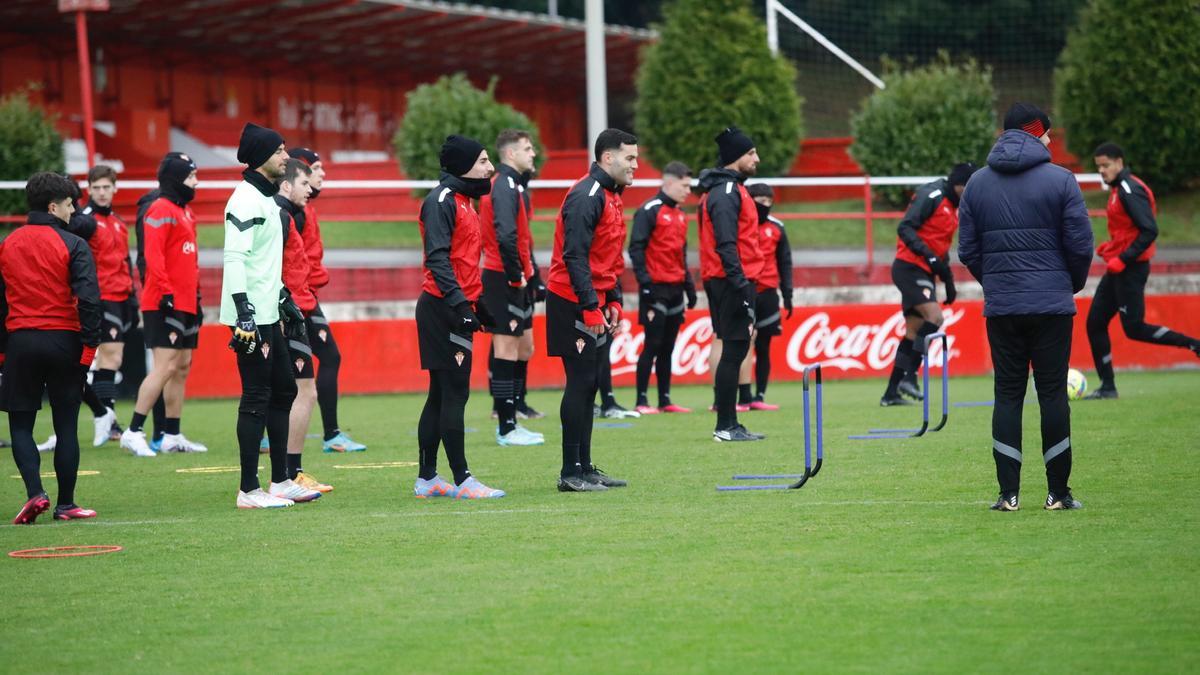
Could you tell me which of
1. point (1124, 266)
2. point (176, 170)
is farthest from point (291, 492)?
point (1124, 266)

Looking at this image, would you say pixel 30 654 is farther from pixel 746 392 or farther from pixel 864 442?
pixel 746 392

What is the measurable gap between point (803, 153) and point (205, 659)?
28.3 m

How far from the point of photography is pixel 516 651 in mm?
5430

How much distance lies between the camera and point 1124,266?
14.1 m

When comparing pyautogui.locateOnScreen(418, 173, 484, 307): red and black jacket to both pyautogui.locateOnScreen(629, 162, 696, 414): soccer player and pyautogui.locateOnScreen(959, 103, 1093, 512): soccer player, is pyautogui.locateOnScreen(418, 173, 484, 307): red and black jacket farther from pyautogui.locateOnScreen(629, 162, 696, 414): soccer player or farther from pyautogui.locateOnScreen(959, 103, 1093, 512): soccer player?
pyautogui.locateOnScreen(629, 162, 696, 414): soccer player

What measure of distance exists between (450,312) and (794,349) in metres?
10.3

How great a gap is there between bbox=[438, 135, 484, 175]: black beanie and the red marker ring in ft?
9.49

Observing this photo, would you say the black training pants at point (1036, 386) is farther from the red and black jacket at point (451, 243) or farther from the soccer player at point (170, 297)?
the soccer player at point (170, 297)

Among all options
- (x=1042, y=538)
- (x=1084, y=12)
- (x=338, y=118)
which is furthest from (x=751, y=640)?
(x=338, y=118)

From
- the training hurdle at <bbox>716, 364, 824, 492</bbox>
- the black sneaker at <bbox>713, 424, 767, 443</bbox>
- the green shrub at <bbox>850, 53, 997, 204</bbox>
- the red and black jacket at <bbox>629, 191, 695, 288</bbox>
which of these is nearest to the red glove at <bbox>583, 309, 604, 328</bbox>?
the training hurdle at <bbox>716, 364, 824, 492</bbox>

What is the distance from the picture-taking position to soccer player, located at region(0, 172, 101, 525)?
28.7 feet

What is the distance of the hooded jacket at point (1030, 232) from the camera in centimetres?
789

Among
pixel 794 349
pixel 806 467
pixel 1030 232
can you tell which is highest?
pixel 1030 232

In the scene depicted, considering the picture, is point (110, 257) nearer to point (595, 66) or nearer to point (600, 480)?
point (600, 480)
